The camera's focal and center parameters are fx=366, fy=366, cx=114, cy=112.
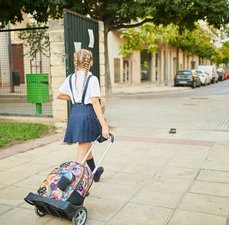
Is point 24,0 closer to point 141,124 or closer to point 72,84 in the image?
point 141,124

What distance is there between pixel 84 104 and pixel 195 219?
1774mm

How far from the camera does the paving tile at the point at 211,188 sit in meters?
4.66

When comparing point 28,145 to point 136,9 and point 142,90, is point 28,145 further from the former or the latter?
point 142,90

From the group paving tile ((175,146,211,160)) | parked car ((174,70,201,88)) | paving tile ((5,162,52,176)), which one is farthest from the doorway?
paving tile ((5,162,52,176))

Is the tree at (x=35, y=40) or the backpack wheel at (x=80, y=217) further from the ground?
the tree at (x=35, y=40)

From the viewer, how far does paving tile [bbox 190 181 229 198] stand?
183 inches

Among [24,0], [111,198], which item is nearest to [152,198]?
[111,198]

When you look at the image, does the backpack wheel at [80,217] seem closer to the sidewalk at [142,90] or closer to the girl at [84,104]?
the girl at [84,104]

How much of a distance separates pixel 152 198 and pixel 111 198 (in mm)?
505

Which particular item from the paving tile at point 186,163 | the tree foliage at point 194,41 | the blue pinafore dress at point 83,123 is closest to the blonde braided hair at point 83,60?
the blue pinafore dress at point 83,123

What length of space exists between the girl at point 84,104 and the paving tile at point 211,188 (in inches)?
59.3

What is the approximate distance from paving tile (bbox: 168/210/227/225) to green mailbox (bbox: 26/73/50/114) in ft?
20.4

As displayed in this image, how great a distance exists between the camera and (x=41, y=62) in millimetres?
13273

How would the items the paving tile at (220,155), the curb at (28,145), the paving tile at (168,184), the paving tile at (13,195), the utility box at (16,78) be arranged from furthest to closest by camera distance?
the utility box at (16,78), the curb at (28,145), the paving tile at (220,155), the paving tile at (168,184), the paving tile at (13,195)
